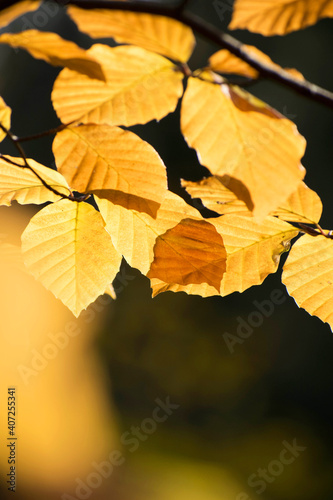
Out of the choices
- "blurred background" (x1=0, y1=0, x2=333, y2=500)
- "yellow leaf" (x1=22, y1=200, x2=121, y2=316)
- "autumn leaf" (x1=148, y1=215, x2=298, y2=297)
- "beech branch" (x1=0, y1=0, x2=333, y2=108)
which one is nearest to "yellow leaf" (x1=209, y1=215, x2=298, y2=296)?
"autumn leaf" (x1=148, y1=215, x2=298, y2=297)

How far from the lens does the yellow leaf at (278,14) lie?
11.7 inches

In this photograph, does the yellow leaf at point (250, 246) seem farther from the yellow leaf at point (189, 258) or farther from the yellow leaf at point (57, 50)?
the yellow leaf at point (57, 50)

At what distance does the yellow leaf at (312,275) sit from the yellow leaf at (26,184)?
248mm

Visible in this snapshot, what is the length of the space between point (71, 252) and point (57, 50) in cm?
23

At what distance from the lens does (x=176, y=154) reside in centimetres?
439

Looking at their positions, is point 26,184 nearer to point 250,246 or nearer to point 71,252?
point 71,252

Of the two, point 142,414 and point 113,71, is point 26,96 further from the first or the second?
point 113,71

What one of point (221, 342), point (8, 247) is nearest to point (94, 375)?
point (221, 342)

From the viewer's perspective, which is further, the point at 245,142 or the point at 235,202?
the point at 235,202

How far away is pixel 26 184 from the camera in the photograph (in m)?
0.44

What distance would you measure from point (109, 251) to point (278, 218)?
0.58 feet

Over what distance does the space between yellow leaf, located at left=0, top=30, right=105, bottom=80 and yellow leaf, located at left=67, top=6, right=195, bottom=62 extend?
0.01 meters

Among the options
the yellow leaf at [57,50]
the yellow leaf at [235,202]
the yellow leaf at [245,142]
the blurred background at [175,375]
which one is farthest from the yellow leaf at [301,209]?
the blurred background at [175,375]

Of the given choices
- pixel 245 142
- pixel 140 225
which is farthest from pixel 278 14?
pixel 140 225
